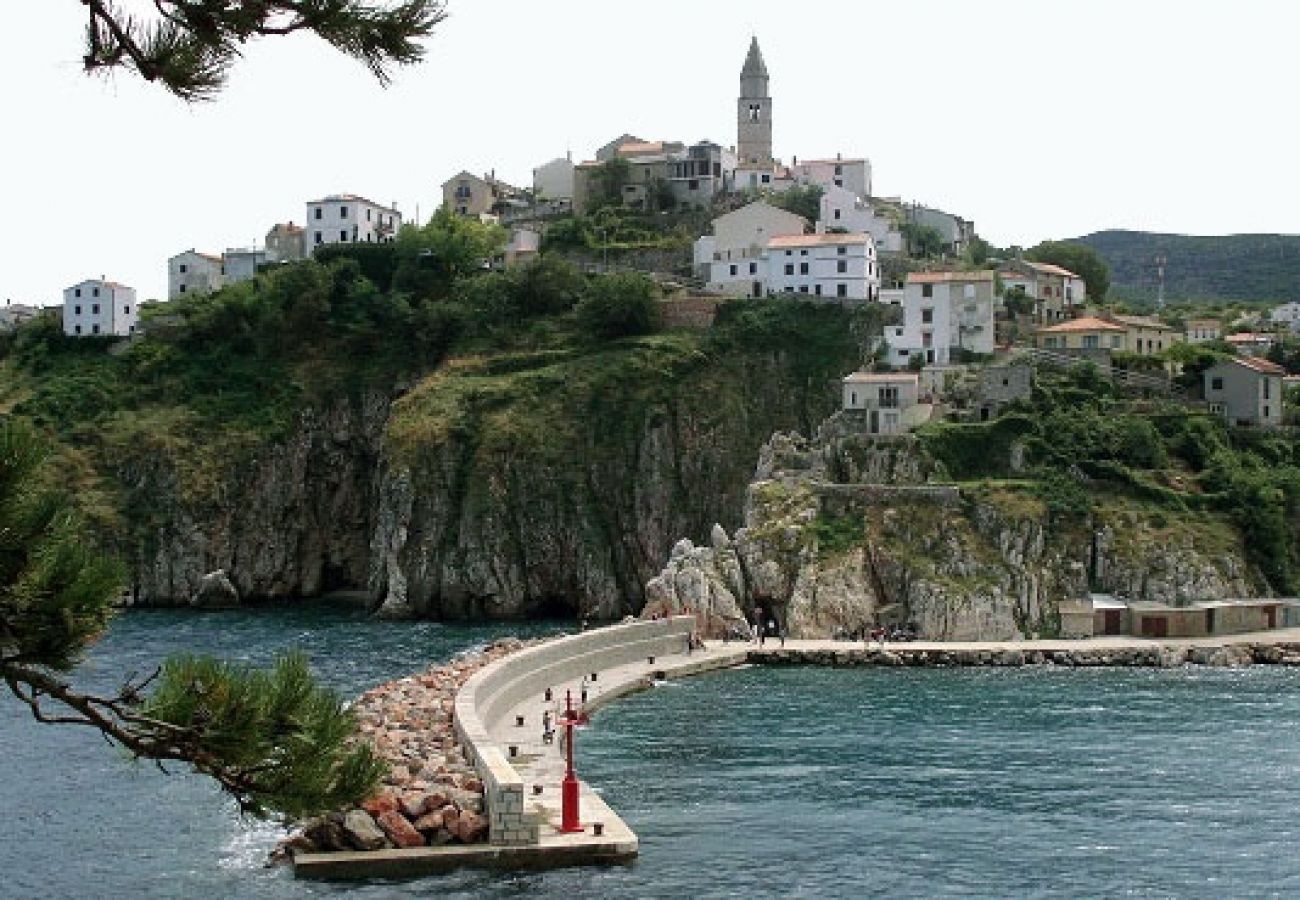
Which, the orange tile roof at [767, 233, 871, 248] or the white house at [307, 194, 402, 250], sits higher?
the white house at [307, 194, 402, 250]

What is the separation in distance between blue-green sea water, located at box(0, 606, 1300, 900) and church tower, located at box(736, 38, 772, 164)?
2888 inches

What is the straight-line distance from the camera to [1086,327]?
323 feet

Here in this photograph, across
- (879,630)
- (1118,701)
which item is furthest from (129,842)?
(879,630)

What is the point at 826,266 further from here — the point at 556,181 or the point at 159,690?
the point at 159,690

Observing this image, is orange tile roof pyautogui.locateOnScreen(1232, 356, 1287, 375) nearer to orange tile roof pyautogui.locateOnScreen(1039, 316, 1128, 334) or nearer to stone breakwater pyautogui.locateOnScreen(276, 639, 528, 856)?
orange tile roof pyautogui.locateOnScreen(1039, 316, 1128, 334)

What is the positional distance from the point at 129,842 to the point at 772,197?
86927 millimetres

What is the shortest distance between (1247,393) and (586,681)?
44090 millimetres

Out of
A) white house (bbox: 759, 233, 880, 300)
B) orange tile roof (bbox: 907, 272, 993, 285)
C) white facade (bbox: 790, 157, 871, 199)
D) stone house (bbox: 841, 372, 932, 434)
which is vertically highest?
white facade (bbox: 790, 157, 871, 199)

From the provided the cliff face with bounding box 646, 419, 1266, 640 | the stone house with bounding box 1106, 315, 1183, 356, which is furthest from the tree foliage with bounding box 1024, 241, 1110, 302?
the cliff face with bounding box 646, 419, 1266, 640

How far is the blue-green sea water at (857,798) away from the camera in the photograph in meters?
35.4

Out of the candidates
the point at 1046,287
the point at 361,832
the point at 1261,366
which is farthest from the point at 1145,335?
the point at 361,832

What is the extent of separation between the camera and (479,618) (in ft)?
305

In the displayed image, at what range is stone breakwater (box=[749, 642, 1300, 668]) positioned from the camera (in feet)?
229

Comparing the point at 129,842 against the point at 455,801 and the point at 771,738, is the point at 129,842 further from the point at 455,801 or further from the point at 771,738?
the point at 771,738
